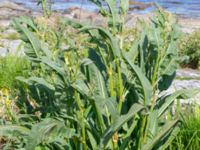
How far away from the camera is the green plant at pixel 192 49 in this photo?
30.3ft

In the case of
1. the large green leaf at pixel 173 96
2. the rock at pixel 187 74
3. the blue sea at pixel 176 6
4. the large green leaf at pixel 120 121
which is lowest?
the blue sea at pixel 176 6

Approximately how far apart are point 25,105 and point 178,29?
48.0 inches

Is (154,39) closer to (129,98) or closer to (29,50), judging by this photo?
(129,98)

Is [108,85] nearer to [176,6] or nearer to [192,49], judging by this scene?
[192,49]

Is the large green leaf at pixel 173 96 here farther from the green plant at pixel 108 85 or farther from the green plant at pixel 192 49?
the green plant at pixel 192 49

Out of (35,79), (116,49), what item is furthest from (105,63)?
(35,79)

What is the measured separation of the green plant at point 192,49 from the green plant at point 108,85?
5.70 meters

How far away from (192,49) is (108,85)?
6.57 meters

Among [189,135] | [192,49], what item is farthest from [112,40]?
[192,49]

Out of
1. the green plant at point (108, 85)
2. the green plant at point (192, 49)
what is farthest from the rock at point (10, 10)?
the green plant at point (108, 85)

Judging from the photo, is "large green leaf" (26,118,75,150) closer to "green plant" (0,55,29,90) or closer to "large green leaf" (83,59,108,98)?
"large green leaf" (83,59,108,98)

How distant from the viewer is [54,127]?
300cm

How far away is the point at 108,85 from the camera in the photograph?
11.1 ft

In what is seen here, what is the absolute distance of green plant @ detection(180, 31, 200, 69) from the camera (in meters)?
9.25
